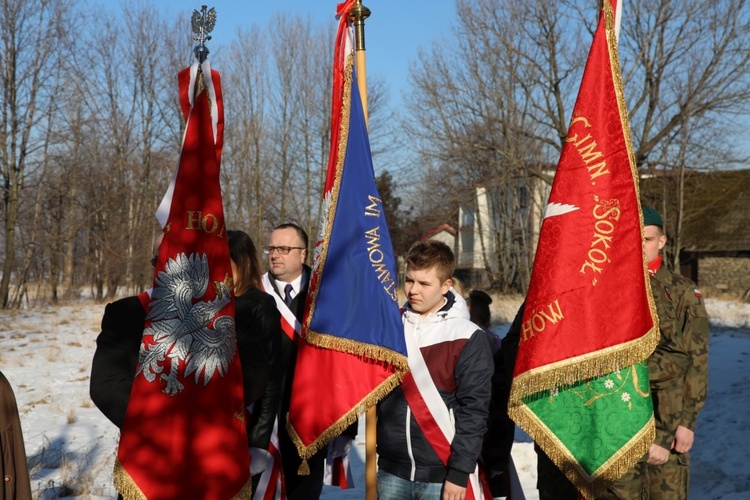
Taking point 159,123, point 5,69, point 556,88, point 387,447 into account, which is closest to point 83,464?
point 387,447

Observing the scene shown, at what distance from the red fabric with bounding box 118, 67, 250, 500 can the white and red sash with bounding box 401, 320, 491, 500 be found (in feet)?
2.79

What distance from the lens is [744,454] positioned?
270 inches

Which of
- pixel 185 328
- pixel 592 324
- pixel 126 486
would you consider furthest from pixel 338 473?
pixel 592 324

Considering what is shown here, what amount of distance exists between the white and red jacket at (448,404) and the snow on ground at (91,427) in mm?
2829

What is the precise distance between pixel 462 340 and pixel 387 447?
0.66 m

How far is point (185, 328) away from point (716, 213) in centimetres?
3439

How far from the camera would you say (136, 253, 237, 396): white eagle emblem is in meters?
2.95

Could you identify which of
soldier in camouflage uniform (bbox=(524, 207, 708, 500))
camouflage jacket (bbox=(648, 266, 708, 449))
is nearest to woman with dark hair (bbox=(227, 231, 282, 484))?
soldier in camouflage uniform (bbox=(524, 207, 708, 500))

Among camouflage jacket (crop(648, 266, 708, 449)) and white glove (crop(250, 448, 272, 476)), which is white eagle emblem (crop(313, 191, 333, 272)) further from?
camouflage jacket (crop(648, 266, 708, 449))

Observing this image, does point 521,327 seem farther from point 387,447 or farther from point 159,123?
point 159,123

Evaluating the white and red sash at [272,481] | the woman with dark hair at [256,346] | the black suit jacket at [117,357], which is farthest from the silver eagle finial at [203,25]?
the white and red sash at [272,481]

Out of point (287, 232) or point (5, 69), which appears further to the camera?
point (5, 69)

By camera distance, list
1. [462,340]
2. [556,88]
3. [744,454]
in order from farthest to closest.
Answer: [556,88] → [744,454] → [462,340]

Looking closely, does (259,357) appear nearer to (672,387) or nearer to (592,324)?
(592,324)
